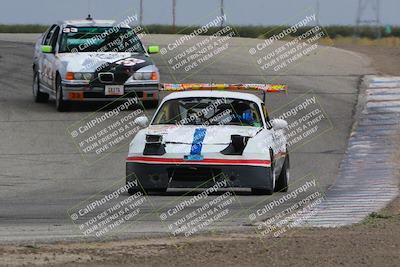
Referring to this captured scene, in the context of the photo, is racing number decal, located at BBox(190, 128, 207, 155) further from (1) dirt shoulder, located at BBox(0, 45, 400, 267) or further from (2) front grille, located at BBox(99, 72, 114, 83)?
(2) front grille, located at BBox(99, 72, 114, 83)

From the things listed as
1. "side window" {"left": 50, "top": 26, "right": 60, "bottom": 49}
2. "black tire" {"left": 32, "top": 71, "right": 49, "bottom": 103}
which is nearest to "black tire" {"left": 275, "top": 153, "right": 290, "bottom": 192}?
"side window" {"left": 50, "top": 26, "right": 60, "bottom": 49}

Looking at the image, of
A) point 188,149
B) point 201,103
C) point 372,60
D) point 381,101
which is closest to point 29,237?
point 188,149

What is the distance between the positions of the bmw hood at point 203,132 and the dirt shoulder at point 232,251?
3.21 metres

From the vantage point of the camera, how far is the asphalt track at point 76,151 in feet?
37.3

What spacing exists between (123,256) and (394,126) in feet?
41.3

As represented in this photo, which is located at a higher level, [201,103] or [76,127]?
[201,103]

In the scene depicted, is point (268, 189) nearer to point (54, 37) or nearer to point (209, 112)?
point (209, 112)

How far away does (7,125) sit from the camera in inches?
827

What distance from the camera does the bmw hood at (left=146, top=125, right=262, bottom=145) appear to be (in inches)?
527

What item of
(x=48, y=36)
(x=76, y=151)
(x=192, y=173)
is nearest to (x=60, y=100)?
(x=48, y=36)

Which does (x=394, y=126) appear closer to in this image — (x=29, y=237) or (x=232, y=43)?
(x=29, y=237)

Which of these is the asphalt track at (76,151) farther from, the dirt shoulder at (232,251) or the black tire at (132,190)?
the dirt shoulder at (232,251)

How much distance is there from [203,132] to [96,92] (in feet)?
28.4

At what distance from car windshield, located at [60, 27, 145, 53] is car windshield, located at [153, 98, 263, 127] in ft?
27.4
